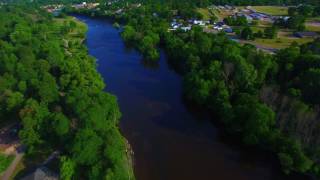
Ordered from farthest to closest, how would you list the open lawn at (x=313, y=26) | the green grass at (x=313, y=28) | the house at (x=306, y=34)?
the open lawn at (x=313, y=26), the green grass at (x=313, y=28), the house at (x=306, y=34)


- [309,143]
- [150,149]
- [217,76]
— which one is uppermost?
[217,76]

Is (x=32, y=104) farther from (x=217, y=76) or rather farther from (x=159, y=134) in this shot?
(x=217, y=76)

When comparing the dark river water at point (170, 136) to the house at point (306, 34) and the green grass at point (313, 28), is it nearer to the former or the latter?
the house at point (306, 34)

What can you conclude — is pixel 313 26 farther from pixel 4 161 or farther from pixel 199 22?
pixel 4 161

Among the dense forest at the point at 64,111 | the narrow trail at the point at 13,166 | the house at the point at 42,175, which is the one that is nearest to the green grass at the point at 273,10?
the dense forest at the point at 64,111

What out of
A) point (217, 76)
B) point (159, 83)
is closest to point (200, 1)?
point (159, 83)

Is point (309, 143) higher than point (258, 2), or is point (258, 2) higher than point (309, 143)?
point (258, 2)
